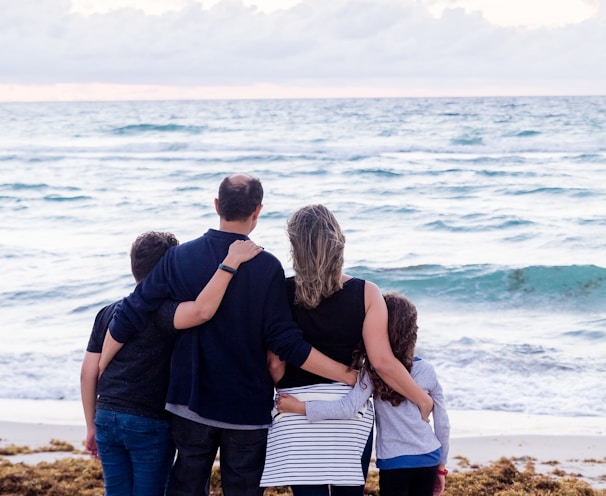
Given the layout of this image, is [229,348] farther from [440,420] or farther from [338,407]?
[440,420]

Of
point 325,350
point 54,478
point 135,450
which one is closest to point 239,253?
point 325,350

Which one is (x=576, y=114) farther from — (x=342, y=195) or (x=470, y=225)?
(x=470, y=225)

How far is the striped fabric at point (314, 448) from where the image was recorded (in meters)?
2.76

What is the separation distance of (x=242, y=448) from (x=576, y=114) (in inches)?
1960

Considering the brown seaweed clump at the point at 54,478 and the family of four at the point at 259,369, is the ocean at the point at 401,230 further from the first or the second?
the family of four at the point at 259,369

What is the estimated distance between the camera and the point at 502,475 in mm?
4656

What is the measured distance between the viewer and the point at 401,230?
52.8 feet

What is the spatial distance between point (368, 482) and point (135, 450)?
1896 millimetres

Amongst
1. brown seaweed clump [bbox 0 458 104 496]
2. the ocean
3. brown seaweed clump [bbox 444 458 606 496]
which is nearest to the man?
brown seaweed clump [bbox 0 458 104 496]

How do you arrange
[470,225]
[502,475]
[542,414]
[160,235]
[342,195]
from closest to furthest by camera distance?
[160,235]
[502,475]
[542,414]
[470,225]
[342,195]

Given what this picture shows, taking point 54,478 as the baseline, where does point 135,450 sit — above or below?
above

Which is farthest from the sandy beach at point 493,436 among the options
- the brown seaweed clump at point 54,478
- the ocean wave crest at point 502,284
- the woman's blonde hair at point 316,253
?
the ocean wave crest at point 502,284

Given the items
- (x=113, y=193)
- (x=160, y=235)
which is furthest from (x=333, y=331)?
(x=113, y=193)

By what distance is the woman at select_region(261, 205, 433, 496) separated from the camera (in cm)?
274
